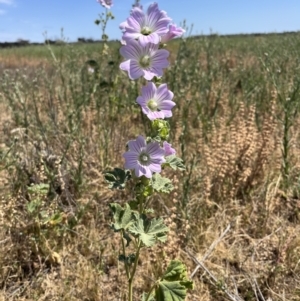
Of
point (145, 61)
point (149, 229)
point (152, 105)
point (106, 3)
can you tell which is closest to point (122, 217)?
point (149, 229)

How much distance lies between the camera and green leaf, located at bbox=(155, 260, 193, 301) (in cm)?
125

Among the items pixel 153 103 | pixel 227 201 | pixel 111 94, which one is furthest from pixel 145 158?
pixel 111 94

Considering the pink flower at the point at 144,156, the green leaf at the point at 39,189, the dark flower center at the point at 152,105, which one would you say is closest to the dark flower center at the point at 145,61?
the dark flower center at the point at 152,105

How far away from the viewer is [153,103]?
125 cm

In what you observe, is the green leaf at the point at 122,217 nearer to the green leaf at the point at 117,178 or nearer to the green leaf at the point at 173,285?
the green leaf at the point at 117,178

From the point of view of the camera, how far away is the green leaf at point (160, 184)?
1.27 m

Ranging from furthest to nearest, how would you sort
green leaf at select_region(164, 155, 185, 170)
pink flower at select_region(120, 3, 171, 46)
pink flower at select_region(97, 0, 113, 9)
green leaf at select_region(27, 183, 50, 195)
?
1. pink flower at select_region(97, 0, 113, 9)
2. green leaf at select_region(27, 183, 50, 195)
3. green leaf at select_region(164, 155, 185, 170)
4. pink flower at select_region(120, 3, 171, 46)

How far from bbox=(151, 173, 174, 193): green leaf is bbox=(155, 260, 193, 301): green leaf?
0.24 meters

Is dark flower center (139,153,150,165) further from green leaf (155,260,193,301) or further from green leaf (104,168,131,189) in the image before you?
green leaf (155,260,193,301)

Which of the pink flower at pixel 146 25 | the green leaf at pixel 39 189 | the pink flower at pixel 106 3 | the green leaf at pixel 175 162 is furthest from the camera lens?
the pink flower at pixel 106 3

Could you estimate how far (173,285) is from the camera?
4.16 feet

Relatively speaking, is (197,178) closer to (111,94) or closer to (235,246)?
(235,246)

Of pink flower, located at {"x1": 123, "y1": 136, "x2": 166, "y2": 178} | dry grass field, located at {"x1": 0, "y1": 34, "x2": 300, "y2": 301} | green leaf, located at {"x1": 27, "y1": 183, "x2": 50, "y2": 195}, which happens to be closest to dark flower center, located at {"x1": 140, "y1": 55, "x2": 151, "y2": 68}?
pink flower, located at {"x1": 123, "y1": 136, "x2": 166, "y2": 178}

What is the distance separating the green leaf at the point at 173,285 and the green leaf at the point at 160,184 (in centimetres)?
24
